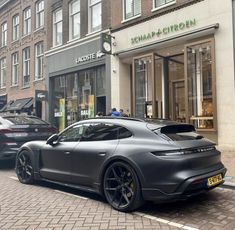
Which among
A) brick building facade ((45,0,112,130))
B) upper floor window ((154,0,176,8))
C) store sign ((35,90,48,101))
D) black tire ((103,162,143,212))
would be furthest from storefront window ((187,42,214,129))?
store sign ((35,90,48,101))

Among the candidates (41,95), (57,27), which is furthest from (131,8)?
(41,95)

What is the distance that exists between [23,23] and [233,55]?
1752 cm

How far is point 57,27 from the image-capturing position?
20.9 meters

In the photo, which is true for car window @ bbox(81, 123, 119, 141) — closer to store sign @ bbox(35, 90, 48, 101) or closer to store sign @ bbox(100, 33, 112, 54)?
store sign @ bbox(100, 33, 112, 54)

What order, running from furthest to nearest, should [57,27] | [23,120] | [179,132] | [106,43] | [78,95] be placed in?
[57,27] < [78,95] < [106,43] < [23,120] < [179,132]

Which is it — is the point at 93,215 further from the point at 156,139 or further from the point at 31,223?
the point at 156,139

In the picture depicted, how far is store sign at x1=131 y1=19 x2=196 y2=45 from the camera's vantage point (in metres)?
13.0

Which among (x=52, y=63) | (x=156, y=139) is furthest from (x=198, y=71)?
(x=52, y=63)

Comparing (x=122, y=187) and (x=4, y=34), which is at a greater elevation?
(x=4, y=34)

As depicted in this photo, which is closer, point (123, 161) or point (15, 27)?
point (123, 161)

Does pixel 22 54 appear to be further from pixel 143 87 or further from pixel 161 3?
pixel 161 3

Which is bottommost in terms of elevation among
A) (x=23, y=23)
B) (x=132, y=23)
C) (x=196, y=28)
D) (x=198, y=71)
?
(x=198, y=71)

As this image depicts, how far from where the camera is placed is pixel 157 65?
580 inches

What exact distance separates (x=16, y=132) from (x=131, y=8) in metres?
8.75
